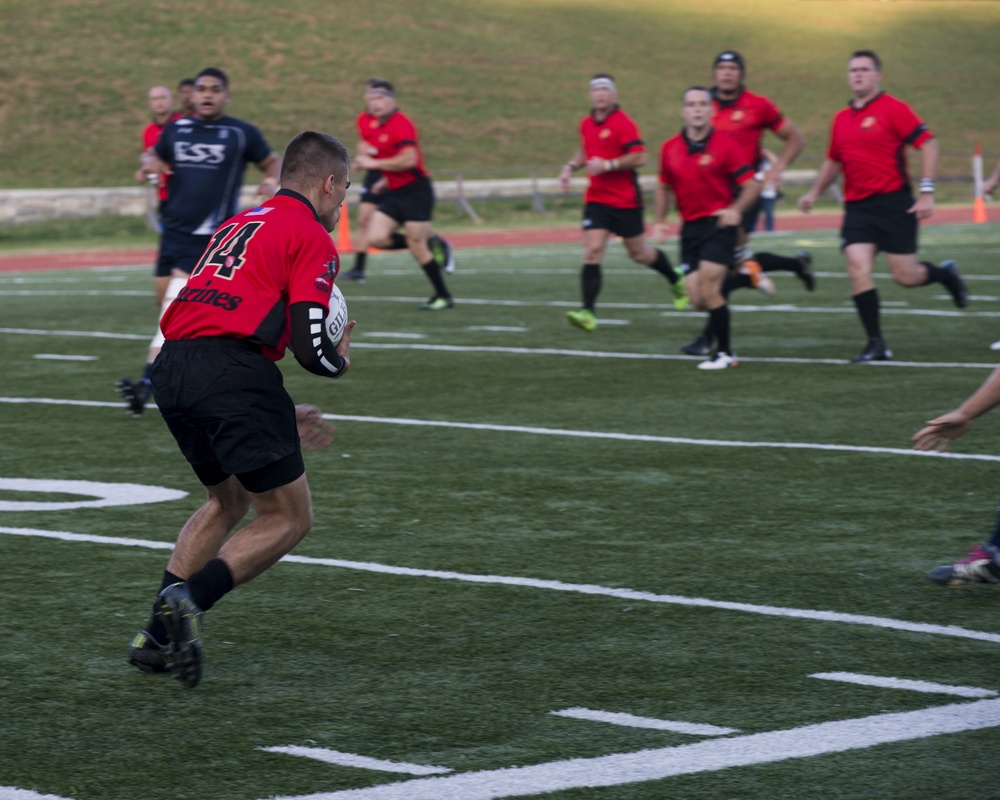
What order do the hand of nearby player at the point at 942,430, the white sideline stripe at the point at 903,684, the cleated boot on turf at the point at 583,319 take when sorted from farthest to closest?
the cleated boot on turf at the point at 583,319, the hand of nearby player at the point at 942,430, the white sideline stripe at the point at 903,684

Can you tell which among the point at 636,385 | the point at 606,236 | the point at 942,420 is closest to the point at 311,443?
the point at 942,420

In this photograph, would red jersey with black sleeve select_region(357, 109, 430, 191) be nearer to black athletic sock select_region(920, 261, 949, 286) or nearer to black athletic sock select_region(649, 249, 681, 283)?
black athletic sock select_region(649, 249, 681, 283)

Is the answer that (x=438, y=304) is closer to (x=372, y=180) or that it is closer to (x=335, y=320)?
(x=372, y=180)

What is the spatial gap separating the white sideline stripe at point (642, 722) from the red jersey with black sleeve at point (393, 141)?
519 inches

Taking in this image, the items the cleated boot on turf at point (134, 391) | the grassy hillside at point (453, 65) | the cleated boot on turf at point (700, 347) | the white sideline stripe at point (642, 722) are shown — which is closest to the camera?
the white sideline stripe at point (642, 722)

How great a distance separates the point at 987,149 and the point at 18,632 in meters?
58.8

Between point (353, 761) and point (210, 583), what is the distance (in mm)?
1024

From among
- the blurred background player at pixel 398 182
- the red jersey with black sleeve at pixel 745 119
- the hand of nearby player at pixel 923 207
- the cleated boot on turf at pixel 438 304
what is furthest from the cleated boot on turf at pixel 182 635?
the cleated boot on turf at pixel 438 304

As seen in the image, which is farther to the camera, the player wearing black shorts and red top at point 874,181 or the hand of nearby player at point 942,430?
the player wearing black shorts and red top at point 874,181

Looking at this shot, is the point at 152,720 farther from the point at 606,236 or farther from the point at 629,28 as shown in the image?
the point at 629,28

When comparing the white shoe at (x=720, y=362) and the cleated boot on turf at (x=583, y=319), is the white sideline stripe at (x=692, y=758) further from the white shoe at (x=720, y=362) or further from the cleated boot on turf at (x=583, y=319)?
the cleated boot on turf at (x=583, y=319)

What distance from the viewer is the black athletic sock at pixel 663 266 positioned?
1581cm

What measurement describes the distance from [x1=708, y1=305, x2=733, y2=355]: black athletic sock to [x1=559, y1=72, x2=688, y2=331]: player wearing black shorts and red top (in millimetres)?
2095

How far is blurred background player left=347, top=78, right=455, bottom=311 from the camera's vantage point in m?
17.7
